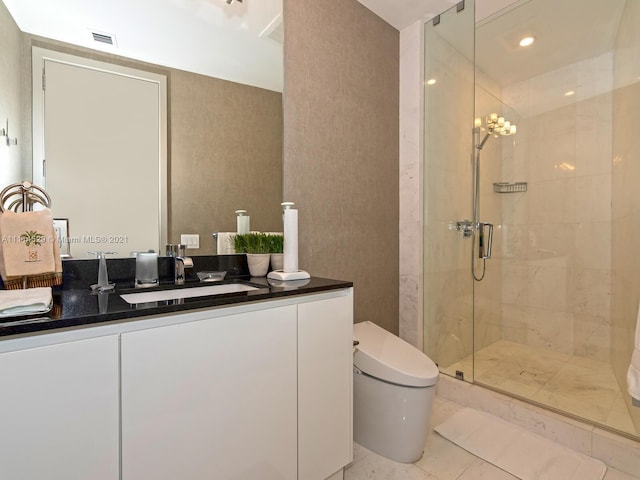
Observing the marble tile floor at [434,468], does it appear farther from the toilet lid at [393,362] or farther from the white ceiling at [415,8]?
the white ceiling at [415,8]

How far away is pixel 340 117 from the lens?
2002mm

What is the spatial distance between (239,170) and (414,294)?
1.45 m

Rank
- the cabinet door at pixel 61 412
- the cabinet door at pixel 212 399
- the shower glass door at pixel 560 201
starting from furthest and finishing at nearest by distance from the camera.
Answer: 1. the shower glass door at pixel 560 201
2. the cabinet door at pixel 212 399
3. the cabinet door at pixel 61 412

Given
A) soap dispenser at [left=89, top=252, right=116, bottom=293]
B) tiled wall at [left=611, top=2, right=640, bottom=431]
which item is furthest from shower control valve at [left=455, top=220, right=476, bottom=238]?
soap dispenser at [left=89, top=252, right=116, bottom=293]

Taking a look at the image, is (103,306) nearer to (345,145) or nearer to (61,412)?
(61,412)

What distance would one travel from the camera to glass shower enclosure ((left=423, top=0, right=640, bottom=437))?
2117mm

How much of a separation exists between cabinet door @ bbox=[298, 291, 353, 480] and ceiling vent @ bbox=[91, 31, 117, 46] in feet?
4.10

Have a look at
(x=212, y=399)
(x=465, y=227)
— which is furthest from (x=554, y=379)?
(x=212, y=399)

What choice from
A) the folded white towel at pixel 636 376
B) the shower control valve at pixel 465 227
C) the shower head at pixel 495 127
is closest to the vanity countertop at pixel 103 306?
the folded white towel at pixel 636 376

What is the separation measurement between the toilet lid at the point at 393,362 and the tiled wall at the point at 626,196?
1.05 meters

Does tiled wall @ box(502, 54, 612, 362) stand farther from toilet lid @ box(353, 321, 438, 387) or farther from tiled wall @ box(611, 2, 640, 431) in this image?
toilet lid @ box(353, 321, 438, 387)

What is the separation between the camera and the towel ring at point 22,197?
1141 mm

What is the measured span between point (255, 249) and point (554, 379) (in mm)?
2101

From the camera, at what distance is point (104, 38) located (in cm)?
128
